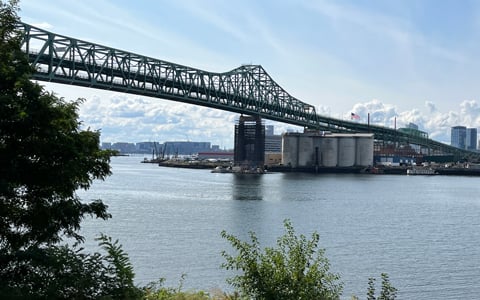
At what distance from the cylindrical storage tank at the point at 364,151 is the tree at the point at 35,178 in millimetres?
144314

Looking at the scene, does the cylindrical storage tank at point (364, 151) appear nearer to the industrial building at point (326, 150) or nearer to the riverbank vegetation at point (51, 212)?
Answer: the industrial building at point (326, 150)

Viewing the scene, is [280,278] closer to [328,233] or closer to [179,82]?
[328,233]

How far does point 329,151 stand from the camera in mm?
151750

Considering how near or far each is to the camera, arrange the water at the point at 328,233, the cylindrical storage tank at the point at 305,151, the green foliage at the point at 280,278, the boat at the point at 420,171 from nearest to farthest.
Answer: the green foliage at the point at 280,278 → the water at the point at 328,233 → the cylindrical storage tank at the point at 305,151 → the boat at the point at 420,171

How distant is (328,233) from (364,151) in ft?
381

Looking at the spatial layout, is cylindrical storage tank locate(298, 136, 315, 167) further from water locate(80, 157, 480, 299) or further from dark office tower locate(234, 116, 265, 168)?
water locate(80, 157, 480, 299)

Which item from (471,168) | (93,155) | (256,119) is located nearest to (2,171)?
(93,155)

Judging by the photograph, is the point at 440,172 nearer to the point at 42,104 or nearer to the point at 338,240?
the point at 338,240

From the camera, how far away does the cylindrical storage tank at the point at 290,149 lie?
150375 millimetres

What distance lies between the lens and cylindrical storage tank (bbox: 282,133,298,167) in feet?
493

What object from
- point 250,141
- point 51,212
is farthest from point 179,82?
point 51,212

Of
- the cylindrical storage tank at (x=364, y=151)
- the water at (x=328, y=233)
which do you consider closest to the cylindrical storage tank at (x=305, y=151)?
the cylindrical storage tank at (x=364, y=151)

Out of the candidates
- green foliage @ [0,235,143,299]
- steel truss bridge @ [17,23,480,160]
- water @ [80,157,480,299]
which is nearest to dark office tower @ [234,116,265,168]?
steel truss bridge @ [17,23,480,160]

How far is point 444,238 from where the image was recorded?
39969 mm
